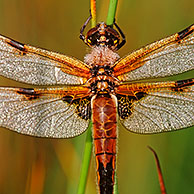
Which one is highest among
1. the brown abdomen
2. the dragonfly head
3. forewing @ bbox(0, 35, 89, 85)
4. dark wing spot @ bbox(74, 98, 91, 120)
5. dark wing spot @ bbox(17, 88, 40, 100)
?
the dragonfly head

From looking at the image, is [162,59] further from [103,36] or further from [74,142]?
[74,142]

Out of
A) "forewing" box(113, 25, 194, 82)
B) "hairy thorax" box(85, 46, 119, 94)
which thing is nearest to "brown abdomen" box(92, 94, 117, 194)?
"hairy thorax" box(85, 46, 119, 94)

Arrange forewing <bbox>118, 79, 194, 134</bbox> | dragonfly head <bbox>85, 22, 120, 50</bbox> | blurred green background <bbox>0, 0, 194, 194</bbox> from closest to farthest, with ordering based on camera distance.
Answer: forewing <bbox>118, 79, 194, 134</bbox>
dragonfly head <bbox>85, 22, 120, 50</bbox>
blurred green background <bbox>0, 0, 194, 194</bbox>

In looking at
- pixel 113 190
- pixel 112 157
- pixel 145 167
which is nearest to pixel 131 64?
pixel 112 157

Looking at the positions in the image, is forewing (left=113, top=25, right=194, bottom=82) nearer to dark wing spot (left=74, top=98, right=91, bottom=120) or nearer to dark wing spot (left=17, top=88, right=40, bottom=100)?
dark wing spot (left=74, top=98, right=91, bottom=120)

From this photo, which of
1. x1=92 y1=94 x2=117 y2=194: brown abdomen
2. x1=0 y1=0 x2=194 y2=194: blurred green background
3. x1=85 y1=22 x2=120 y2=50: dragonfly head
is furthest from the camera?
x1=0 y1=0 x2=194 y2=194: blurred green background
